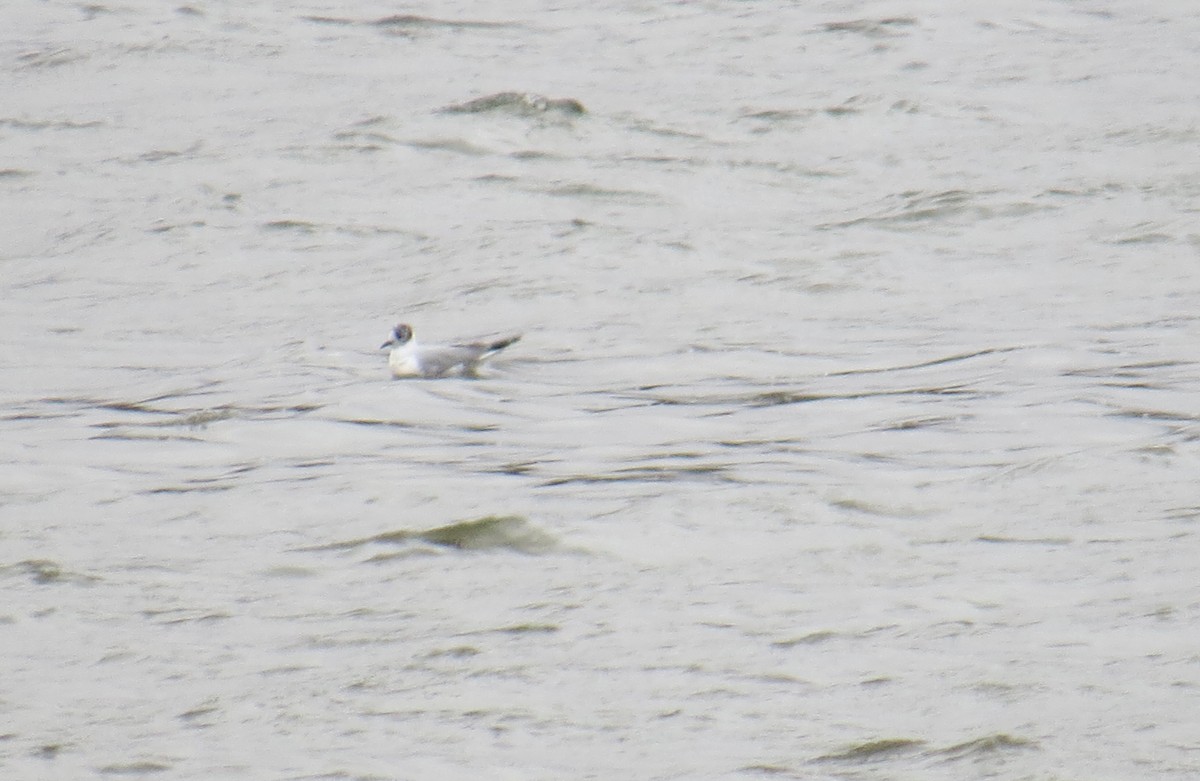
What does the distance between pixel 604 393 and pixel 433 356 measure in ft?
2.37

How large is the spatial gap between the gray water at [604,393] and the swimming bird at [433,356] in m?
0.10

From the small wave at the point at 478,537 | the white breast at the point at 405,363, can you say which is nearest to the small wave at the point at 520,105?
the white breast at the point at 405,363

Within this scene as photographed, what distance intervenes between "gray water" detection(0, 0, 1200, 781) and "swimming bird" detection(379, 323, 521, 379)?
105 mm

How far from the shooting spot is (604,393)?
797 centimetres

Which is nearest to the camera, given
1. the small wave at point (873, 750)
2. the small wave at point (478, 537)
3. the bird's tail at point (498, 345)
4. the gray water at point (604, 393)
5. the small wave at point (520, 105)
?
the small wave at point (873, 750)

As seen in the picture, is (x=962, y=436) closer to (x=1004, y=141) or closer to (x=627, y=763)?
(x=627, y=763)

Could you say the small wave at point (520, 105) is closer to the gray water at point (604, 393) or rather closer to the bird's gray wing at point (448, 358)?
the gray water at point (604, 393)

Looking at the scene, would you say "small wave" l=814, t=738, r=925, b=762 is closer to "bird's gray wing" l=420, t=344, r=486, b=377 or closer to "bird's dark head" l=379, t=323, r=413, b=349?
"bird's gray wing" l=420, t=344, r=486, b=377

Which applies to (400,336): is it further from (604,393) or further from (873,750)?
(873,750)

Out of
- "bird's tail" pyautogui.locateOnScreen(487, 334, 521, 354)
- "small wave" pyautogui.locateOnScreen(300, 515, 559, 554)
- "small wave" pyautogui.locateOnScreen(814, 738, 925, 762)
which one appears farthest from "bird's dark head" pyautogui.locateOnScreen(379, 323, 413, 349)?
"small wave" pyautogui.locateOnScreen(814, 738, 925, 762)

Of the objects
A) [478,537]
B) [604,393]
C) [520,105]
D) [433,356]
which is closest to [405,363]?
[433,356]

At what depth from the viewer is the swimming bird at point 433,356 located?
8.23 m

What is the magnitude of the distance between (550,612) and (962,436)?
6.96ft

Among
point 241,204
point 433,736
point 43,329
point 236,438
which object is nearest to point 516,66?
point 241,204
